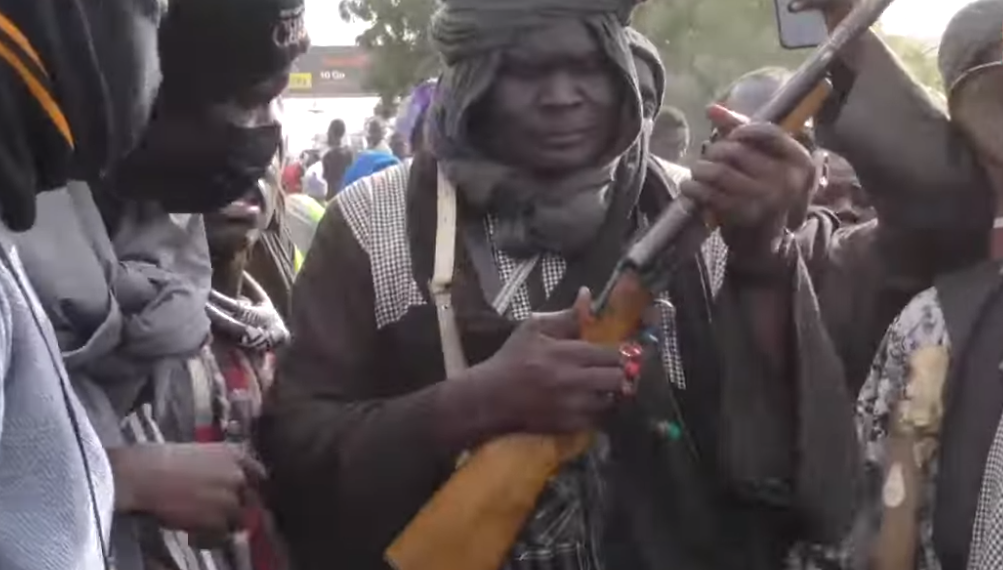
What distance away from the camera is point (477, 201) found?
2.70 m

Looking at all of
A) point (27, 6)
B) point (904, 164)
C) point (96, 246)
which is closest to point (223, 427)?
point (96, 246)

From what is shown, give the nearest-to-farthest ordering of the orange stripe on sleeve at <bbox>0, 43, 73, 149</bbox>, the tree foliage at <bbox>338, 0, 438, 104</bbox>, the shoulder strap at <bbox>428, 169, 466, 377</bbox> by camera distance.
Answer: the orange stripe on sleeve at <bbox>0, 43, 73, 149</bbox>
the shoulder strap at <bbox>428, 169, 466, 377</bbox>
the tree foliage at <bbox>338, 0, 438, 104</bbox>

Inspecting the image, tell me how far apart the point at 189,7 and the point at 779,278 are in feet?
3.34

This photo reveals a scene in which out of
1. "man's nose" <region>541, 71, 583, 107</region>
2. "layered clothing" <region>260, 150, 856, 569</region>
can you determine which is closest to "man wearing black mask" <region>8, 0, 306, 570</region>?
"layered clothing" <region>260, 150, 856, 569</region>

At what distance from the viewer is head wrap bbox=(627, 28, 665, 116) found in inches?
108

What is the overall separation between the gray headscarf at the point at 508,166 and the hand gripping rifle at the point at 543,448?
0.20m

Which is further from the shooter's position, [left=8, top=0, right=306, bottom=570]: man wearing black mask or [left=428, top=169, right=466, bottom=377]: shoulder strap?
[left=428, top=169, right=466, bottom=377]: shoulder strap

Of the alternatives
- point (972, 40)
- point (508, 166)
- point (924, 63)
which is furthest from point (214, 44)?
point (924, 63)

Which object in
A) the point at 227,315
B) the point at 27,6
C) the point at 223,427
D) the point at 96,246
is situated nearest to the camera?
the point at 27,6

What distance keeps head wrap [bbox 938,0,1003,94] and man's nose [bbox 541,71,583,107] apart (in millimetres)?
612

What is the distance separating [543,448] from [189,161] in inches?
28.3

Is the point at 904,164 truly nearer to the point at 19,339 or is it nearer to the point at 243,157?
the point at 243,157

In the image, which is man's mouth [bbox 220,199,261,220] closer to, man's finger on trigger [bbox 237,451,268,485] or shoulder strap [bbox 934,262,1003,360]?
man's finger on trigger [bbox 237,451,268,485]

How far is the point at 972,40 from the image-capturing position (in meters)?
2.64
